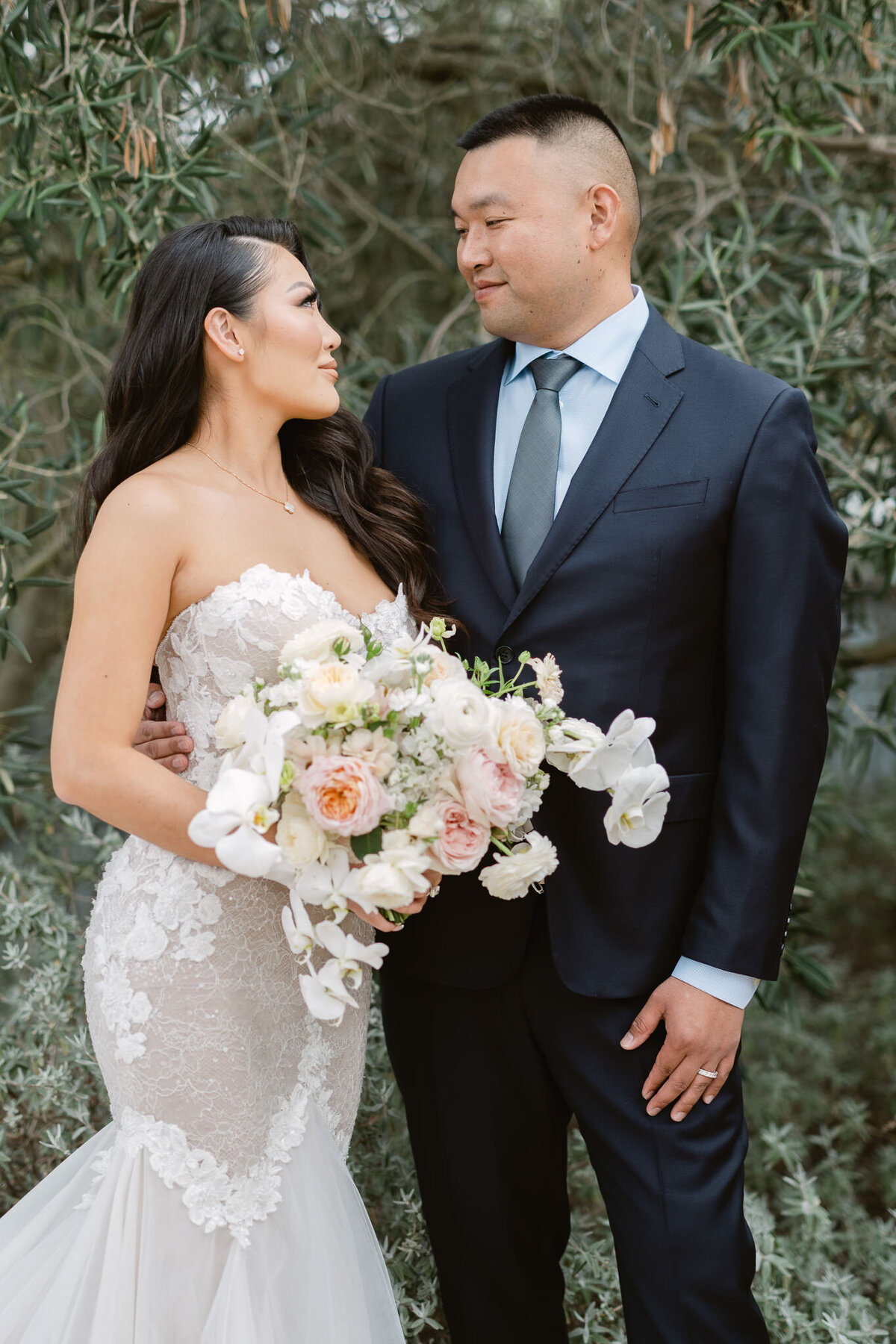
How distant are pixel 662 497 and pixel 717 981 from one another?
799mm

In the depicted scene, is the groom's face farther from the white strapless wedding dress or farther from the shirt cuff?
the shirt cuff

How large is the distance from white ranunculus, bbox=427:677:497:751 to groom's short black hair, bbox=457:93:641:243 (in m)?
1.16

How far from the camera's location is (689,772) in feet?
6.36

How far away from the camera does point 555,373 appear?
2.07m

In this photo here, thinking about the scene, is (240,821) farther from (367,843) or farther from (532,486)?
(532,486)

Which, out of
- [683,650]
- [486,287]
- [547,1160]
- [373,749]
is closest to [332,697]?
[373,749]

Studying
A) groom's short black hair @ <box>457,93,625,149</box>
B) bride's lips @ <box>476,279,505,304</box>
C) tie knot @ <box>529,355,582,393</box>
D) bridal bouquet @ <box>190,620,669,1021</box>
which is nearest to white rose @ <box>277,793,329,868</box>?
bridal bouquet @ <box>190,620,669,1021</box>

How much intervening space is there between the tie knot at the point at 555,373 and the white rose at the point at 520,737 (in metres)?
0.76

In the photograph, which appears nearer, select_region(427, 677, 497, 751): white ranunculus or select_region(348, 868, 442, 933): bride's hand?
select_region(427, 677, 497, 751): white ranunculus

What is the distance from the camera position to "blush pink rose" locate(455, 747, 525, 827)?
1.48 meters

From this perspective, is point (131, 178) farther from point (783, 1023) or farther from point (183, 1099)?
point (783, 1023)

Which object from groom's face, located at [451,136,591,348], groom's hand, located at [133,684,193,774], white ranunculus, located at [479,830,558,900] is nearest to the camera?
white ranunculus, located at [479,830,558,900]

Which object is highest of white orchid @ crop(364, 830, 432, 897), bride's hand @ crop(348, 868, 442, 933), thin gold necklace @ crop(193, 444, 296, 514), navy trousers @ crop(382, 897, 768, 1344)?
thin gold necklace @ crop(193, 444, 296, 514)

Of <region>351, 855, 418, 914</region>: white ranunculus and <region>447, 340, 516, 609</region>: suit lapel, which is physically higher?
<region>447, 340, 516, 609</region>: suit lapel
